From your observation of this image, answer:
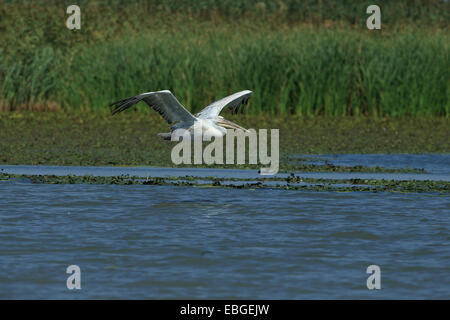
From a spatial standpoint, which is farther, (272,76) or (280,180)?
(272,76)

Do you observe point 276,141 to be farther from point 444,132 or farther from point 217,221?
point 217,221

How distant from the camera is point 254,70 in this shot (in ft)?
77.9

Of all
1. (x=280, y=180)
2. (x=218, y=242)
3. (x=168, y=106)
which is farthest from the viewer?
(x=280, y=180)

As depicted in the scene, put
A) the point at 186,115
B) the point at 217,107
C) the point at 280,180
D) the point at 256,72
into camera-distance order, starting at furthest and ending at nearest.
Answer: the point at 256,72 → the point at 217,107 → the point at 280,180 → the point at 186,115

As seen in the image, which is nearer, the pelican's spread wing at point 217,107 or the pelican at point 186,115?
the pelican at point 186,115

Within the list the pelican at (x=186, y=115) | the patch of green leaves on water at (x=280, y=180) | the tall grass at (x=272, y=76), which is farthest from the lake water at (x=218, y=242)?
the tall grass at (x=272, y=76)

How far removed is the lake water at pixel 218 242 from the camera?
8102 mm

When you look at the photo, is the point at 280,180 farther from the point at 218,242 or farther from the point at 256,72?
the point at 256,72

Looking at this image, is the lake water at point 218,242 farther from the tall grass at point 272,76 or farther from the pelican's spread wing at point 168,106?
the tall grass at point 272,76

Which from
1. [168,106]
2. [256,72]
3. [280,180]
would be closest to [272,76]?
[256,72]

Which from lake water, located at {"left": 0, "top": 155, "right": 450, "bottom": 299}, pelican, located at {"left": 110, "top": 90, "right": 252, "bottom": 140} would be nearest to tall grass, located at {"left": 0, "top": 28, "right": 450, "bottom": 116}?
pelican, located at {"left": 110, "top": 90, "right": 252, "bottom": 140}

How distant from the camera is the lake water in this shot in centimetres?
810

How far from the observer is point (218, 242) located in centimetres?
993
